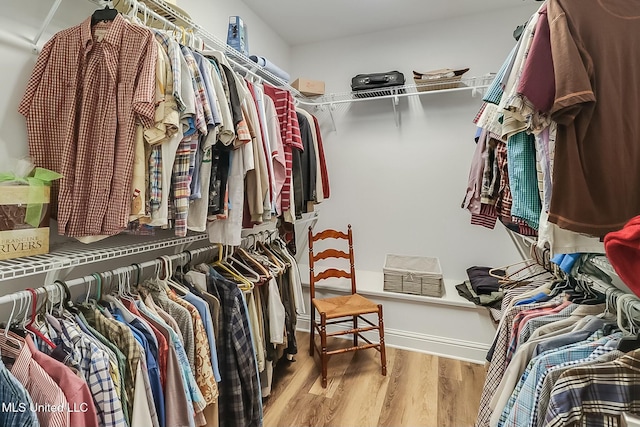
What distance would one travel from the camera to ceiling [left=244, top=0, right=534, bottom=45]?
231 centimetres

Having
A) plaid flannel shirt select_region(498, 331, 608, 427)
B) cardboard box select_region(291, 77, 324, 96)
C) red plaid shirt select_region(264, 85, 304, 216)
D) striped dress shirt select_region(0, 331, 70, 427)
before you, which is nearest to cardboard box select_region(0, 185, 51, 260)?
striped dress shirt select_region(0, 331, 70, 427)

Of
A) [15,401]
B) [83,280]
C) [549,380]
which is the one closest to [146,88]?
[83,280]

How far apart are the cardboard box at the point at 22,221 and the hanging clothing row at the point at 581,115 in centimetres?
138

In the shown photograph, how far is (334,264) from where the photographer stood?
2938mm

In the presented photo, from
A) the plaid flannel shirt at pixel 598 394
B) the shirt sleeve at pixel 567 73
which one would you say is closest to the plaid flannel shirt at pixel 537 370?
the plaid flannel shirt at pixel 598 394

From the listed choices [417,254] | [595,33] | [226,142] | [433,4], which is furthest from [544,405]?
[433,4]

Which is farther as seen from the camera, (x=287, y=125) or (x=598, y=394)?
(x=287, y=125)

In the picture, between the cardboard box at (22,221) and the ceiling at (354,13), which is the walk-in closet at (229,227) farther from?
the ceiling at (354,13)

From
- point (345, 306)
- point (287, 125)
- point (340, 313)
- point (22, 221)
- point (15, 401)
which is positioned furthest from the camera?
point (345, 306)

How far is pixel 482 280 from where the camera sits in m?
2.28

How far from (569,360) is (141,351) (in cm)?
117

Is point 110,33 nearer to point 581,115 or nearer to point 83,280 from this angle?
point 83,280

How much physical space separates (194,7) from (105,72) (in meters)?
1.09

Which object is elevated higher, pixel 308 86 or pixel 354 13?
pixel 354 13
